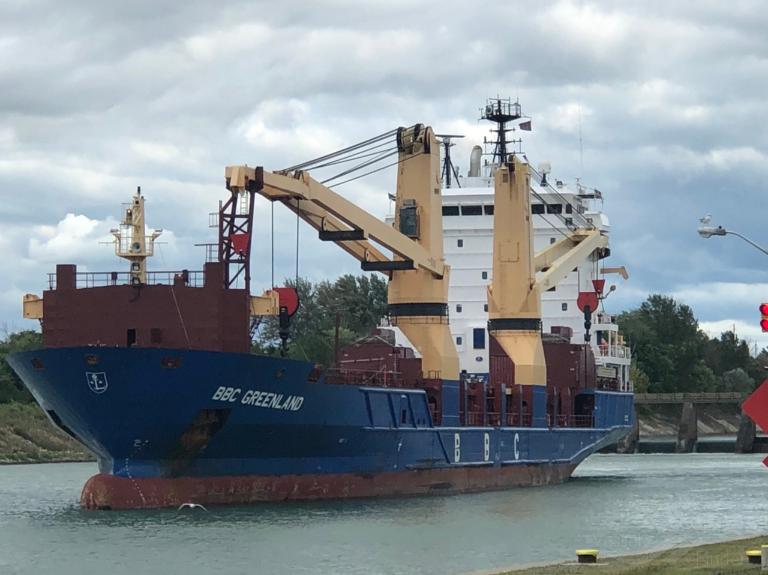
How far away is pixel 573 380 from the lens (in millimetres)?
56219

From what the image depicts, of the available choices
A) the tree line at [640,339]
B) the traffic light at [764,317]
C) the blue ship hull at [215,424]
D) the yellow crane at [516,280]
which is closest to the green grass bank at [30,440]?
the tree line at [640,339]

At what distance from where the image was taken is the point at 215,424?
36.7 m

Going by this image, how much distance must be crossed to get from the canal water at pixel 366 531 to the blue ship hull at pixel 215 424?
763mm

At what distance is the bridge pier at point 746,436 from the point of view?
82.8 meters

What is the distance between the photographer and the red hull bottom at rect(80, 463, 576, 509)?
3659 cm

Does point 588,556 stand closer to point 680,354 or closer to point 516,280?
point 516,280

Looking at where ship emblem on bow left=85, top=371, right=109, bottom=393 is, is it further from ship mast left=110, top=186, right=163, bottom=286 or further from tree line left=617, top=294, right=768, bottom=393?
tree line left=617, top=294, right=768, bottom=393

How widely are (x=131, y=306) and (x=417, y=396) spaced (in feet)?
Answer: 31.7

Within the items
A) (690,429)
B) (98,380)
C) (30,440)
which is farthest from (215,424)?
(690,429)

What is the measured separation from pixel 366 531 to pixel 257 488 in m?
5.23

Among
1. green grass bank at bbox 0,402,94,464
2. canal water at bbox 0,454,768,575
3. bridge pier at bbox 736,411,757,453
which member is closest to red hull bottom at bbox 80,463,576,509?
canal water at bbox 0,454,768,575

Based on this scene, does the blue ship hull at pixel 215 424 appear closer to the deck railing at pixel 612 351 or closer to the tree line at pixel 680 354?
the deck railing at pixel 612 351

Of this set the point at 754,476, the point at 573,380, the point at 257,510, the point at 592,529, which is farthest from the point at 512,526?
the point at 754,476

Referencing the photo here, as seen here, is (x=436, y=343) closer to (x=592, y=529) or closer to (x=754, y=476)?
(x=592, y=529)
